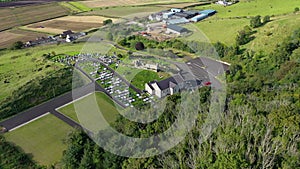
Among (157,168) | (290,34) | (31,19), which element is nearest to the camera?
(157,168)

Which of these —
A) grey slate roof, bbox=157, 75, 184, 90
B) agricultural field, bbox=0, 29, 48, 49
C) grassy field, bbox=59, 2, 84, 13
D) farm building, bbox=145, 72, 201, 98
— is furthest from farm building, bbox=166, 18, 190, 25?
grassy field, bbox=59, 2, 84, 13

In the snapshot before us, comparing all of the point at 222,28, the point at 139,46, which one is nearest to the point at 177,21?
the point at 222,28

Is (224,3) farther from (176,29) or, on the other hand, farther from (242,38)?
(242,38)

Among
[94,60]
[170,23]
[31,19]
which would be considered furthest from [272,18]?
[31,19]

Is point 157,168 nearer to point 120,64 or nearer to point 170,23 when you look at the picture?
point 120,64

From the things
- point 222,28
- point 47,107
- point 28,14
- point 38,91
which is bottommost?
point 47,107
